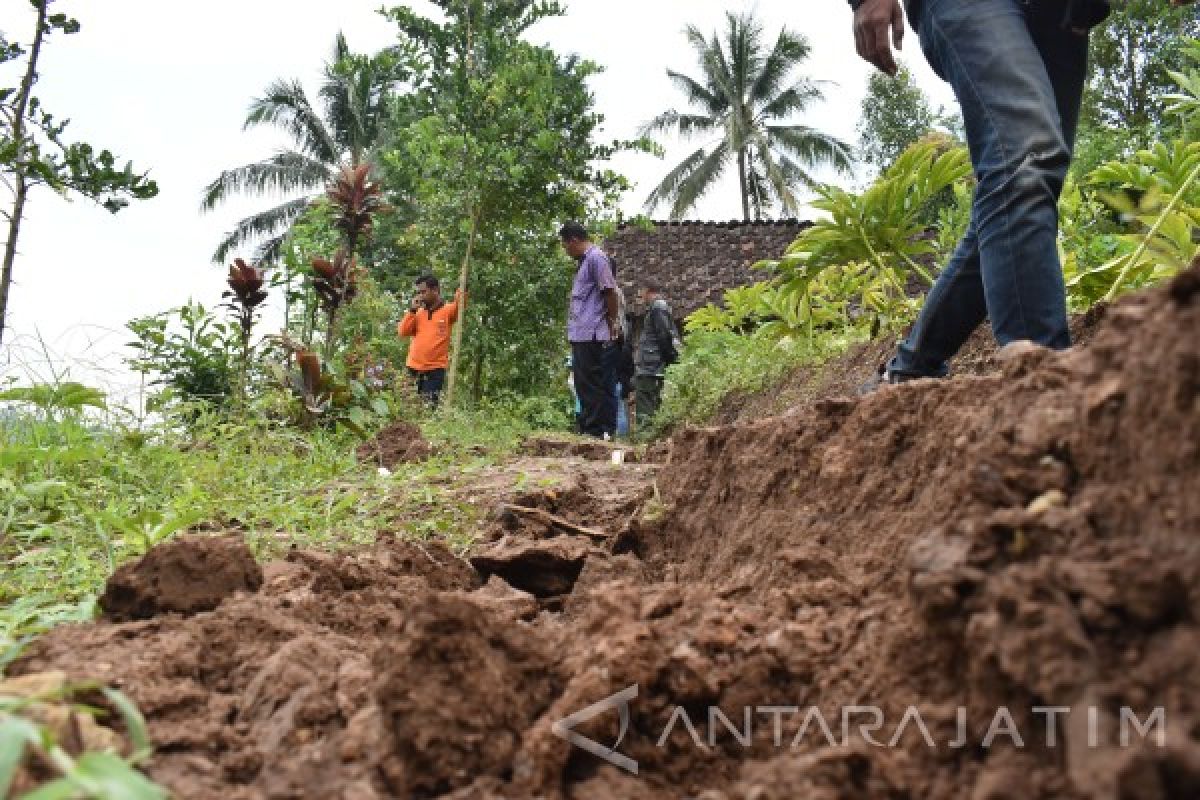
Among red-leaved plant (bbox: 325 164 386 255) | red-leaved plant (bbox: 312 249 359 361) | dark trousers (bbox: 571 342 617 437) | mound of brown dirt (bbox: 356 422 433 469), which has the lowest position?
mound of brown dirt (bbox: 356 422 433 469)

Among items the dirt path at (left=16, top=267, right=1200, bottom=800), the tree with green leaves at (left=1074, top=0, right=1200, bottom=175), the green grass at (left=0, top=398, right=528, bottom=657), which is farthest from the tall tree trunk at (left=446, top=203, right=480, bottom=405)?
the tree with green leaves at (left=1074, top=0, right=1200, bottom=175)

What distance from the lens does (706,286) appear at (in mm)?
19859

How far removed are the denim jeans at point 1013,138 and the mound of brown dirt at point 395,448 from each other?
3154 millimetres

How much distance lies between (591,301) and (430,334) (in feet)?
9.03

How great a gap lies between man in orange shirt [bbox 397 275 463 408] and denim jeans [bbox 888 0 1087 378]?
29.2 feet

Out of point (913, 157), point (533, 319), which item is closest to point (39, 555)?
point (913, 157)

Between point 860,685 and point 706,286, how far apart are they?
19.0m

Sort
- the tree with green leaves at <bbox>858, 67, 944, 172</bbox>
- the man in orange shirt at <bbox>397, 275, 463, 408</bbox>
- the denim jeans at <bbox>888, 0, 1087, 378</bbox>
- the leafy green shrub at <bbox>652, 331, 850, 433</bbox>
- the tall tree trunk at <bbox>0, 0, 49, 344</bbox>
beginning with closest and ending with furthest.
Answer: the denim jeans at <bbox>888, 0, 1087, 378</bbox>, the tall tree trunk at <bbox>0, 0, 49, 344</bbox>, the leafy green shrub at <bbox>652, 331, 850, 433</bbox>, the man in orange shirt at <bbox>397, 275, 463, 408</bbox>, the tree with green leaves at <bbox>858, 67, 944, 172</bbox>

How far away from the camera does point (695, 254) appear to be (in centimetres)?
2112

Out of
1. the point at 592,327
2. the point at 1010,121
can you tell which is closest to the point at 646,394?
the point at 592,327

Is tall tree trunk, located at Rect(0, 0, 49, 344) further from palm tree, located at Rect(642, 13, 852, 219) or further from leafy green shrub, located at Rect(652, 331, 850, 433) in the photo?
palm tree, located at Rect(642, 13, 852, 219)

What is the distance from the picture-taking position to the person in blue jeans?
7.56ft

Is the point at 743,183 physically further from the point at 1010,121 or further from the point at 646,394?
the point at 1010,121

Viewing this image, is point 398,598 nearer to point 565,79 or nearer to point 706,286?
point 565,79
